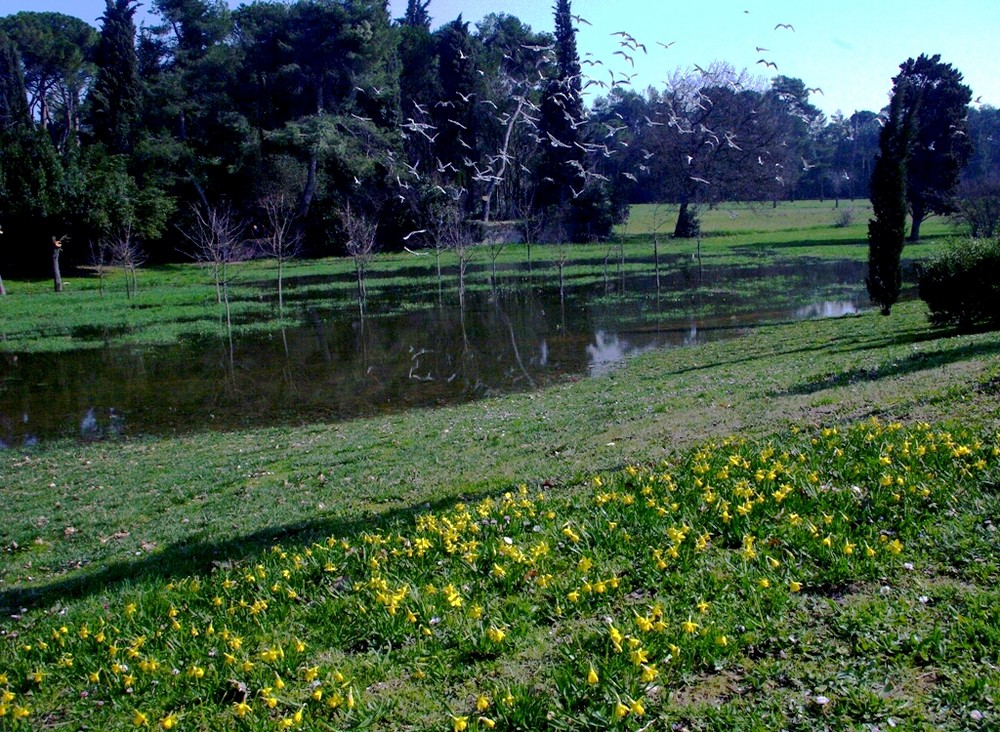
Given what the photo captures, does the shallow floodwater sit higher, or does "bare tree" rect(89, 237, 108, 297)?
"bare tree" rect(89, 237, 108, 297)

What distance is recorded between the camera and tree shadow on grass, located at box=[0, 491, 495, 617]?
287 inches

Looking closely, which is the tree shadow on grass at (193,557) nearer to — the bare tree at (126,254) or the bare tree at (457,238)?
the bare tree at (457,238)

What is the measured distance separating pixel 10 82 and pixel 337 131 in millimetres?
33392

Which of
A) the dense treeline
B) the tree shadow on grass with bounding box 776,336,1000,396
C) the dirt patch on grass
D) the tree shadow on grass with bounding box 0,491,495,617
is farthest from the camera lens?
the dense treeline

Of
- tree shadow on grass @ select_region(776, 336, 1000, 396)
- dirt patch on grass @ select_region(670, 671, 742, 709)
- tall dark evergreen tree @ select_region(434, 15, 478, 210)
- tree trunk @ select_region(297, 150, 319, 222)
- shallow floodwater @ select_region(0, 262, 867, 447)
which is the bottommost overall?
shallow floodwater @ select_region(0, 262, 867, 447)

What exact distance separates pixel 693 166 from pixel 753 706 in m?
69.4

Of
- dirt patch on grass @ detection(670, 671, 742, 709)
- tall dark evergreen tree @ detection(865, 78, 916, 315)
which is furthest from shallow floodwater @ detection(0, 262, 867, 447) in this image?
dirt patch on grass @ detection(670, 671, 742, 709)

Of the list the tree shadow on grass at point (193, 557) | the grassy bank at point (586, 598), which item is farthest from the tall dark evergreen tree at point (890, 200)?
the tree shadow on grass at point (193, 557)

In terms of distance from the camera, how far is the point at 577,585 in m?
5.28

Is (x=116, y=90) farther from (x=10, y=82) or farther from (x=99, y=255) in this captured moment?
(x=99, y=255)

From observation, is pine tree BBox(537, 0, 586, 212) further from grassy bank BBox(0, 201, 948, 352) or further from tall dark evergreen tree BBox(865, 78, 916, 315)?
tall dark evergreen tree BBox(865, 78, 916, 315)

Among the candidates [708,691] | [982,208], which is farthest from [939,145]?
[708,691]

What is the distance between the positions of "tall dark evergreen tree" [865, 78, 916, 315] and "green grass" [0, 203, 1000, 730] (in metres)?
20.0

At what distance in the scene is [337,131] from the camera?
73.4 m
